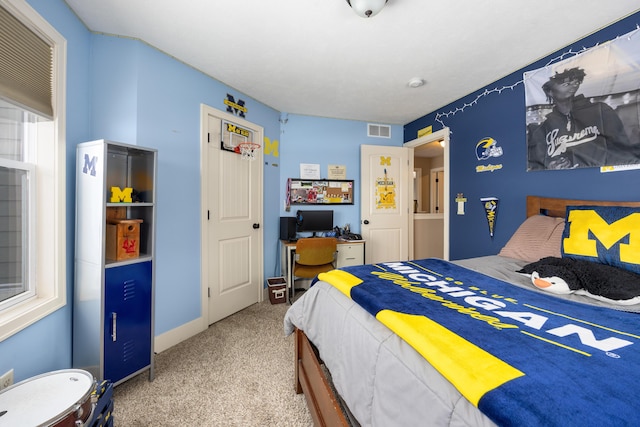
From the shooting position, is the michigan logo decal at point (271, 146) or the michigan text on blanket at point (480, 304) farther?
the michigan logo decal at point (271, 146)

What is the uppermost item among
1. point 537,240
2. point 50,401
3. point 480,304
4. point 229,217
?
point 229,217

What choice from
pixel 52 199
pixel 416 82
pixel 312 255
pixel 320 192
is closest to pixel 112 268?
pixel 52 199

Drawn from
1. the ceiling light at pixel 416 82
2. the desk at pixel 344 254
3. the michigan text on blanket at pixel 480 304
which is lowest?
the desk at pixel 344 254

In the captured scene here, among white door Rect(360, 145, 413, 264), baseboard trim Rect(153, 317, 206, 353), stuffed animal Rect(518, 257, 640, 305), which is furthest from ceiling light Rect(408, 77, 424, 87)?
baseboard trim Rect(153, 317, 206, 353)

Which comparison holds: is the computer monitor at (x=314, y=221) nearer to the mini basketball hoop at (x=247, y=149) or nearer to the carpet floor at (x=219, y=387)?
the mini basketball hoop at (x=247, y=149)

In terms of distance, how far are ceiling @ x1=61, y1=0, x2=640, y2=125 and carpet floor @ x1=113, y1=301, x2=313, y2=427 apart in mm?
2413

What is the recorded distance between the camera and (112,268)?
1624 mm

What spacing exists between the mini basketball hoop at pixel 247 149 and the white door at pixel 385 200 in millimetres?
1515

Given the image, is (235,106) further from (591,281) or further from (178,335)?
(591,281)

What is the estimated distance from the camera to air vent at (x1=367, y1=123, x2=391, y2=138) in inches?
156

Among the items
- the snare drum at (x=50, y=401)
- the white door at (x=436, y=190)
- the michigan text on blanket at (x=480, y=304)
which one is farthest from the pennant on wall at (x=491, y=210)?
the white door at (x=436, y=190)

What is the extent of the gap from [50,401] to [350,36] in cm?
259

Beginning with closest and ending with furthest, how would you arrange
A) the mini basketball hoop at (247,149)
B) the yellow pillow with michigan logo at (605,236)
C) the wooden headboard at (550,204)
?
1. the yellow pillow with michigan logo at (605,236)
2. the wooden headboard at (550,204)
3. the mini basketball hoop at (247,149)

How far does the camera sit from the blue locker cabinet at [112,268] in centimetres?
158
